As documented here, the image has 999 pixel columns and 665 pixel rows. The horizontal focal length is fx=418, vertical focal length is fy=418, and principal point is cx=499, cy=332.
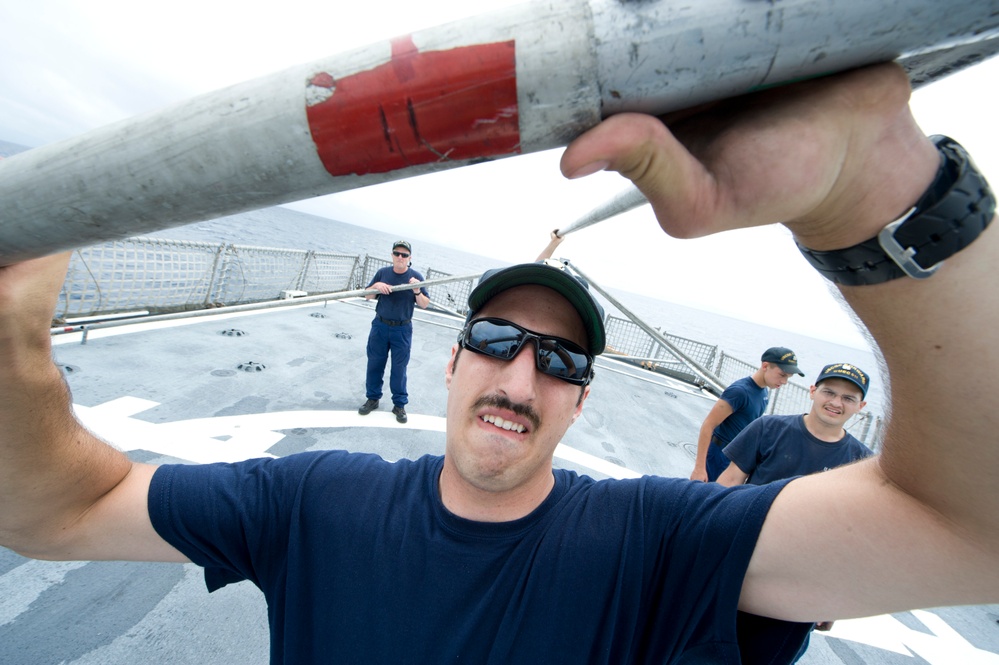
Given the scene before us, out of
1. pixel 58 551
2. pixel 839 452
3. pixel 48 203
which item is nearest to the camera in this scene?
pixel 48 203

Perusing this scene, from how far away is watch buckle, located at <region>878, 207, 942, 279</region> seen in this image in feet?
2.36

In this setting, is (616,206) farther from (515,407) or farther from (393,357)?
(393,357)

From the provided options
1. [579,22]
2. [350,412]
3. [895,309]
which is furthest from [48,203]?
[350,412]

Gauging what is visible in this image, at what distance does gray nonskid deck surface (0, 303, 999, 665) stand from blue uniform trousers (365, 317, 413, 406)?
0.36 m

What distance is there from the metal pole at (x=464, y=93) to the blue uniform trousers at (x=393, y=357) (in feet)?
16.4

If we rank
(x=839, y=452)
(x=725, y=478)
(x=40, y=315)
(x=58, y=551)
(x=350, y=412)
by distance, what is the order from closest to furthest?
(x=40, y=315) < (x=58, y=551) < (x=839, y=452) < (x=725, y=478) < (x=350, y=412)

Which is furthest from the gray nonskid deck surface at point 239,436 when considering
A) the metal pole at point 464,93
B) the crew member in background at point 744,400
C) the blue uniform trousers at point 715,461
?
the metal pole at point 464,93

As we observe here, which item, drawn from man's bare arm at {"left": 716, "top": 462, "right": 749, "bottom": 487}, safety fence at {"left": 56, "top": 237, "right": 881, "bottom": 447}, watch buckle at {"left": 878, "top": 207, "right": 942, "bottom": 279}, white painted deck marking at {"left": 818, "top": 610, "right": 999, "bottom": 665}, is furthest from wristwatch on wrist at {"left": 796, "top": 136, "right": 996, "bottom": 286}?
white painted deck marking at {"left": 818, "top": 610, "right": 999, "bottom": 665}

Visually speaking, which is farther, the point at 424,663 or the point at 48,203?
the point at 424,663

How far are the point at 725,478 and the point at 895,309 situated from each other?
355 cm

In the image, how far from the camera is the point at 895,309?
0.79 meters

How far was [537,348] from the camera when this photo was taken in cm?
153

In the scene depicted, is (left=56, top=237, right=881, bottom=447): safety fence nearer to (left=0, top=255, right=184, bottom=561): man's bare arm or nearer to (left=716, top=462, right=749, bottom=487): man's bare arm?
(left=716, top=462, right=749, bottom=487): man's bare arm

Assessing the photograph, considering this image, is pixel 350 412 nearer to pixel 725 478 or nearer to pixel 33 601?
pixel 33 601
